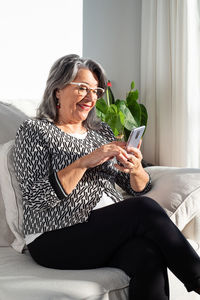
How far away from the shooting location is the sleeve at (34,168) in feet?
5.13

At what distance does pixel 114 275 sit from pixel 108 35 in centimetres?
276

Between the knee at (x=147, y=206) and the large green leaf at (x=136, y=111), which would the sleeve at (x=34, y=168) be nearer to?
the knee at (x=147, y=206)

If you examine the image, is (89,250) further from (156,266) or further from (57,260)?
(156,266)

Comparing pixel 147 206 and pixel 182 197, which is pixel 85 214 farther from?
pixel 182 197

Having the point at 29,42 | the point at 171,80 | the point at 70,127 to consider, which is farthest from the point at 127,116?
the point at 70,127

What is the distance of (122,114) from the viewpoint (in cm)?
309

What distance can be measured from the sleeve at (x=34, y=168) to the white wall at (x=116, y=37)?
219 centimetres

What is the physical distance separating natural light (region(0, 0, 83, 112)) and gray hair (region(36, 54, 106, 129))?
1039 millimetres

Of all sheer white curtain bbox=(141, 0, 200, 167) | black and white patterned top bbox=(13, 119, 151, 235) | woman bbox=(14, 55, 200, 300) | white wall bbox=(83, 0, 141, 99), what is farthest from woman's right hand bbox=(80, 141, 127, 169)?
white wall bbox=(83, 0, 141, 99)

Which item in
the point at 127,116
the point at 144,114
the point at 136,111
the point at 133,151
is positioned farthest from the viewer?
the point at 144,114

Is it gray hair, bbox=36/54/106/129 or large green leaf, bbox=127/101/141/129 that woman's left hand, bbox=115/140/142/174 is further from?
large green leaf, bbox=127/101/141/129

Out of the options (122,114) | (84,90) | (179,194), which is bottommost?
(179,194)

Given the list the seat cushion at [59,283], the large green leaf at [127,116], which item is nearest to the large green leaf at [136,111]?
the large green leaf at [127,116]

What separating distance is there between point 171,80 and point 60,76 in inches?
66.5
